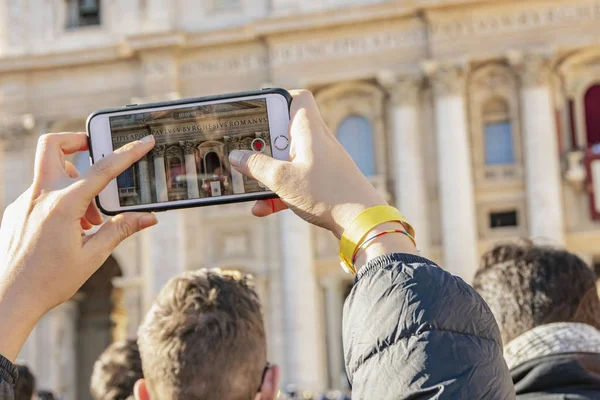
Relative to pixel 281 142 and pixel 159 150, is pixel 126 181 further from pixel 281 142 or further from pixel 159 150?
pixel 281 142

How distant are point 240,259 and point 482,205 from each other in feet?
18.0

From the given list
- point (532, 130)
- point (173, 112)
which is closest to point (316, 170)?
point (173, 112)

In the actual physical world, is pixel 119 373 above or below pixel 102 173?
below

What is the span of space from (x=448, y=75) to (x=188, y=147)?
722 inches

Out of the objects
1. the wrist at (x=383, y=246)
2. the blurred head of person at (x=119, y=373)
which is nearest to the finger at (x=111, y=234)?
the wrist at (x=383, y=246)

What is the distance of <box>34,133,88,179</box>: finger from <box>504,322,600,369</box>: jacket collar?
128 centimetres

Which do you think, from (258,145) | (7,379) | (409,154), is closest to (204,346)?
(258,145)

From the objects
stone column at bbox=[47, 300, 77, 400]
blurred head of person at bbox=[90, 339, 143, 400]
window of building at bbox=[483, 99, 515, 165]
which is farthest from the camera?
stone column at bbox=[47, 300, 77, 400]

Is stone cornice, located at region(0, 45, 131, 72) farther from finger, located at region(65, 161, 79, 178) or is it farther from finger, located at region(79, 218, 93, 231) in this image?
finger, located at region(79, 218, 93, 231)

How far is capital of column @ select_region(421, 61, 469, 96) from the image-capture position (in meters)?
20.2

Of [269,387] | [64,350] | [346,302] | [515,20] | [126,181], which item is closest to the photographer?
[346,302]

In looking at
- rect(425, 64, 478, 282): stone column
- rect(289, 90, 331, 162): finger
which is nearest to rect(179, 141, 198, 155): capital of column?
rect(289, 90, 331, 162): finger

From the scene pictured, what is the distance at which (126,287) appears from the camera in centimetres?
2167

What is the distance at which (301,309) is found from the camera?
20.5m
